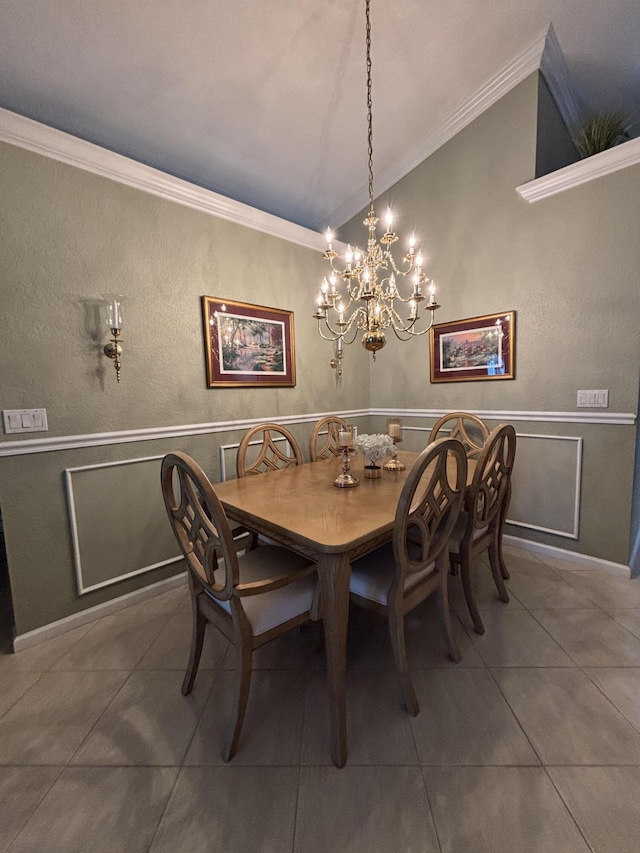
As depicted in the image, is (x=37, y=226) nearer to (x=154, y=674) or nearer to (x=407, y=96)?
(x=154, y=674)

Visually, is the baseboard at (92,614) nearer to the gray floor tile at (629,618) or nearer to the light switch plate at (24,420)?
the light switch plate at (24,420)

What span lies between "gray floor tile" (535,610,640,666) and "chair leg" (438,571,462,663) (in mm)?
541

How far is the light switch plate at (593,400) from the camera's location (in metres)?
2.24

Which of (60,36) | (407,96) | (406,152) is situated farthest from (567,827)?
(406,152)

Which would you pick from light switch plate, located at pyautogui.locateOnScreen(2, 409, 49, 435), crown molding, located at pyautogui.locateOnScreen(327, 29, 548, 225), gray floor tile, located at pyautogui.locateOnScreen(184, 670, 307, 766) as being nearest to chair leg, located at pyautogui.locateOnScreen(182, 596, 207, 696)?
gray floor tile, located at pyautogui.locateOnScreen(184, 670, 307, 766)

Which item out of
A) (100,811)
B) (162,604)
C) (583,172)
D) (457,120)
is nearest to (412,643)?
(100,811)

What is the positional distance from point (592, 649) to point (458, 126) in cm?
351

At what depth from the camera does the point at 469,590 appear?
175 centimetres

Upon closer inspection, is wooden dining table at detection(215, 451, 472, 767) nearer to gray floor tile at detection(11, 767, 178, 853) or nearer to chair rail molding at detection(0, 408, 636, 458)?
gray floor tile at detection(11, 767, 178, 853)

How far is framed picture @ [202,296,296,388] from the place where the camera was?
2.45 m

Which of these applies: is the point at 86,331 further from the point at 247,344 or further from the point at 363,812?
the point at 363,812

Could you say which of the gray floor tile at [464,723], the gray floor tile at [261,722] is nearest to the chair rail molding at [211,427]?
the gray floor tile at [261,722]

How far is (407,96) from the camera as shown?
2.45 m

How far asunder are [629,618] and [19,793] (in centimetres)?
266
